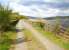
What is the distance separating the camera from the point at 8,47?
1.87 m

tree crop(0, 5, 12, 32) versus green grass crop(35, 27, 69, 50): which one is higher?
tree crop(0, 5, 12, 32)

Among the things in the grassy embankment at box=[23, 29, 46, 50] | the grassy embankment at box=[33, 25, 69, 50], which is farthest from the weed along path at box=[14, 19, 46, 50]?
the grassy embankment at box=[33, 25, 69, 50]

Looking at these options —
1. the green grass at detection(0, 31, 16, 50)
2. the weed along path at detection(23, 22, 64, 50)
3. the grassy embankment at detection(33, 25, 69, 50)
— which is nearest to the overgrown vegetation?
the green grass at detection(0, 31, 16, 50)

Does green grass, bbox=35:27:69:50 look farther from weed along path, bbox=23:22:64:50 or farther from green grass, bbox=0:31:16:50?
green grass, bbox=0:31:16:50

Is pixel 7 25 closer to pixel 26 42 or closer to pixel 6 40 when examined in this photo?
pixel 6 40

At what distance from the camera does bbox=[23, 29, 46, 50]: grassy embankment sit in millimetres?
1885

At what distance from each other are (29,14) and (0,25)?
1.08ft

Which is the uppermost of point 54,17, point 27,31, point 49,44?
point 54,17

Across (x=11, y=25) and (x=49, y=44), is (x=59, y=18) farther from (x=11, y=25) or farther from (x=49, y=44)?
(x=11, y=25)

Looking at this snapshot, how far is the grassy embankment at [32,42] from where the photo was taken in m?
1.88

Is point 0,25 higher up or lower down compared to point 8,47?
higher up

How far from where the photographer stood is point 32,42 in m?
1.92

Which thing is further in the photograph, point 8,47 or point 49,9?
point 49,9

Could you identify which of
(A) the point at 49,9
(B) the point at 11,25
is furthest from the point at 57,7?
(B) the point at 11,25
